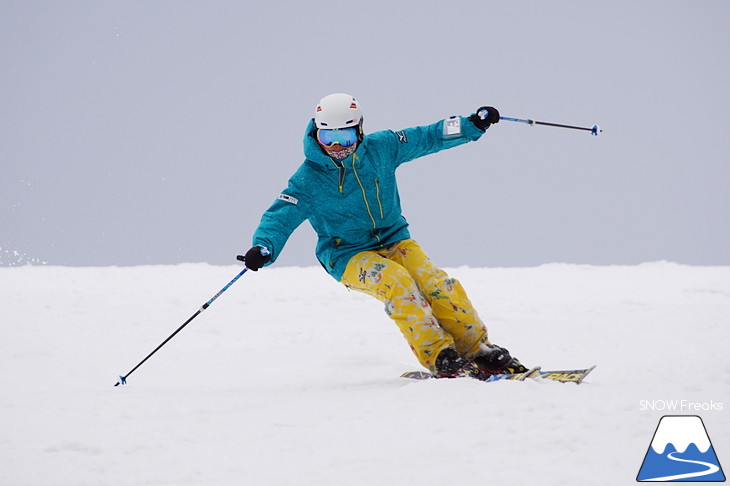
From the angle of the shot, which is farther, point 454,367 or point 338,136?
point 338,136

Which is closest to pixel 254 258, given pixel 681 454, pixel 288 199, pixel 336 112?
pixel 288 199

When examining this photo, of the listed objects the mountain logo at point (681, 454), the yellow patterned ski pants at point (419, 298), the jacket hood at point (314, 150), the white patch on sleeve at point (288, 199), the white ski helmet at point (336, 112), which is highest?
the white ski helmet at point (336, 112)

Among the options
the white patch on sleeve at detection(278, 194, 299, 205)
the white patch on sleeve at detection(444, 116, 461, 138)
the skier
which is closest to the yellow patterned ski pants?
the skier

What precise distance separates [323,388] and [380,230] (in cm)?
107

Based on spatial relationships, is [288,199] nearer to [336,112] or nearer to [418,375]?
[336,112]

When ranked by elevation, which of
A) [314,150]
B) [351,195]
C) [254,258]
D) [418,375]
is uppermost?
[314,150]

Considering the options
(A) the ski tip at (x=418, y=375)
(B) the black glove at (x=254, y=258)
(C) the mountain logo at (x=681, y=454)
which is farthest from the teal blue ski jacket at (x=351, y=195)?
(C) the mountain logo at (x=681, y=454)

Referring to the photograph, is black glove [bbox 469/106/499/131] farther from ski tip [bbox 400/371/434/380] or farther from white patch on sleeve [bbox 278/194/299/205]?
ski tip [bbox 400/371/434/380]

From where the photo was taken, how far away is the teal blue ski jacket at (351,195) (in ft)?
14.1

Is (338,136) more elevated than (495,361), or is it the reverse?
(338,136)

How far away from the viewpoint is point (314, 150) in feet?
14.1

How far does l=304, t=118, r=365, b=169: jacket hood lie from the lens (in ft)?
14.1

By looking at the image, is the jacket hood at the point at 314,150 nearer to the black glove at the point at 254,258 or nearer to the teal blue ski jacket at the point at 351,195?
the teal blue ski jacket at the point at 351,195

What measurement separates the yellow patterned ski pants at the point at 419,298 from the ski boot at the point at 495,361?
0.17 ft
